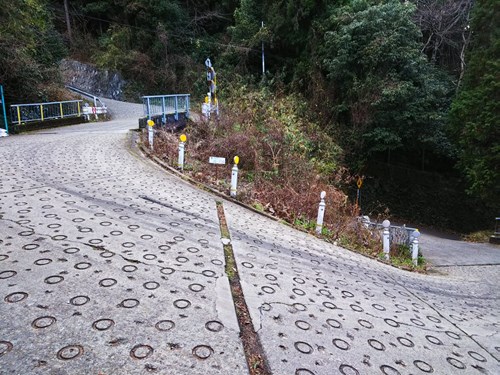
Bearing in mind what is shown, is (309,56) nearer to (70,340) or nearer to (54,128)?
(54,128)

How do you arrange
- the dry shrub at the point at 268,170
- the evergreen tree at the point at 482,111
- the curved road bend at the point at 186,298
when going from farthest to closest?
the evergreen tree at the point at 482,111, the dry shrub at the point at 268,170, the curved road bend at the point at 186,298

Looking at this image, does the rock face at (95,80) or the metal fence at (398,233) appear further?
the rock face at (95,80)

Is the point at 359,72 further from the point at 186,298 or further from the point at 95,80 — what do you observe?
the point at 95,80

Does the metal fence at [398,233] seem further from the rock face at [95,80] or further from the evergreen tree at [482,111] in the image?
the rock face at [95,80]

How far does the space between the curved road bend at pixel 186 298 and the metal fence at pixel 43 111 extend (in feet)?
27.7

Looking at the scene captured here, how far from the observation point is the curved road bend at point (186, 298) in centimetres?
256

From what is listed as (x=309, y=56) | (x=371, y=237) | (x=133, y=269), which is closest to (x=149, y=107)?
(x=371, y=237)

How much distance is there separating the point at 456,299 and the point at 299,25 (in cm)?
2108

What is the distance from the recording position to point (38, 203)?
5488 millimetres

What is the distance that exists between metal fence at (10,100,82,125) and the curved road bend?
845 centimetres

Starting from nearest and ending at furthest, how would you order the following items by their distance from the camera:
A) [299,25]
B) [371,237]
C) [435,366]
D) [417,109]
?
1. [435,366]
2. [371,237]
3. [417,109]
4. [299,25]

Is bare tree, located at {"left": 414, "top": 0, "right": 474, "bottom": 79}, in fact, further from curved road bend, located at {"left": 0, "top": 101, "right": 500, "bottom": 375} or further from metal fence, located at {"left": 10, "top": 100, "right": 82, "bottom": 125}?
metal fence, located at {"left": 10, "top": 100, "right": 82, "bottom": 125}

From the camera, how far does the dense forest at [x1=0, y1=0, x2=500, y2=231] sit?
51.7 feet

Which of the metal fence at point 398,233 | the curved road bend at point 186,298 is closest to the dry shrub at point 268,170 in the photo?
the metal fence at point 398,233
